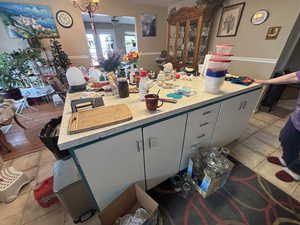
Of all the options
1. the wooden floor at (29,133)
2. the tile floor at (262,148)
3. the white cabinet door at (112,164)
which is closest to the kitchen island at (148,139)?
the white cabinet door at (112,164)

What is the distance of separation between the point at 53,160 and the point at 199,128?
74.7 inches

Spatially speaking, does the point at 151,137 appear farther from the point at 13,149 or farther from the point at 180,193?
the point at 13,149

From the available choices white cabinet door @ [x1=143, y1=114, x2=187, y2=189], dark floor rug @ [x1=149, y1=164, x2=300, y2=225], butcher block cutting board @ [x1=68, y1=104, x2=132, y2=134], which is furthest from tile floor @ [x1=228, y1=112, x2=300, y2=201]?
butcher block cutting board @ [x1=68, y1=104, x2=132, y2=134]

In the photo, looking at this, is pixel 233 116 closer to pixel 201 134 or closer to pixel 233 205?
pixel 201 134

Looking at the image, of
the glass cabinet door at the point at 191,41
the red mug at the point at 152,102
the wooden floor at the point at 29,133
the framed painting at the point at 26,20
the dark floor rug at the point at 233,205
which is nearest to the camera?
the red mug at the point at 152,102

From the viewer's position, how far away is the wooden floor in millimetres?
1881

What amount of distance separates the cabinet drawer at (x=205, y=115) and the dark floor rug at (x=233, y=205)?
0.73m

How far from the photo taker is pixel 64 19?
3072 millimetres

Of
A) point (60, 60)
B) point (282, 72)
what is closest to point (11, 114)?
point (60, 60)

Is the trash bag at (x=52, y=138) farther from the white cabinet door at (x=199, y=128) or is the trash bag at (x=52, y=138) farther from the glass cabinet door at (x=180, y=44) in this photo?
the glass cabinet door at (x=180, y=44)

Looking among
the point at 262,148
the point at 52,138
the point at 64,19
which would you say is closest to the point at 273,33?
the point at 262,148

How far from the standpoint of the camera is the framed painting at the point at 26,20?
2.64 metres

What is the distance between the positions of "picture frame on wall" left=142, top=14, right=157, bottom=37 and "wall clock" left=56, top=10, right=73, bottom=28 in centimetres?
207

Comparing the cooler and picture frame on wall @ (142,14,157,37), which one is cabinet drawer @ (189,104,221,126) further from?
picture frame on wall @ (142,14,157,37)
